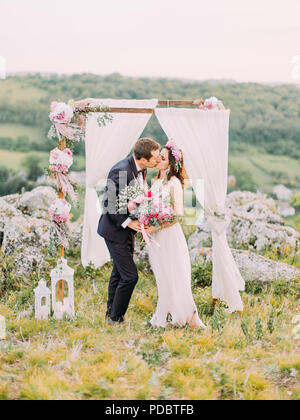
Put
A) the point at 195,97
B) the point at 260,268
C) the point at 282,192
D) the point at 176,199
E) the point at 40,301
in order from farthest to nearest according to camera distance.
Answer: the point at 195,97 → the point at 282,192 → the point at 260,268 → the point at 40,301 → the point at 176,199

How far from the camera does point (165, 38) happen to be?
688 inches

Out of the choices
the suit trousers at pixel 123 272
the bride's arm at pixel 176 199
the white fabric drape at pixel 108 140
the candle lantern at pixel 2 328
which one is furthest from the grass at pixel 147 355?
the white fabric drape at pixel 108 140

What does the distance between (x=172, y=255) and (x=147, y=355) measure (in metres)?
1.06

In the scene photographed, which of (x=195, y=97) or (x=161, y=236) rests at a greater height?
(x=195, y=97)

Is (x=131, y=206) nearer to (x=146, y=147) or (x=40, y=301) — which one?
(x=146, y=147)

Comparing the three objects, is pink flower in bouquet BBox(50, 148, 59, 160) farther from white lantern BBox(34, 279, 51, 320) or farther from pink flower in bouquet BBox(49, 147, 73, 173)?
white lantern BBox(34, 279, 51, 320)

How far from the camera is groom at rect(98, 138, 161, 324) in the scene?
466 centimetres

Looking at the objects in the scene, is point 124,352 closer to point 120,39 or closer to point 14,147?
point 14,147

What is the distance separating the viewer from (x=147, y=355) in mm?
4285

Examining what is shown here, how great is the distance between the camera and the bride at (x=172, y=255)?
184 inches

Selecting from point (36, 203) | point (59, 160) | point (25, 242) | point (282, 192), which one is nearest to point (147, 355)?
point (59, 160)

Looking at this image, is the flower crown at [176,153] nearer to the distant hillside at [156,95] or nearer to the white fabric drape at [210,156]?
the white fabric drape at [210,156]

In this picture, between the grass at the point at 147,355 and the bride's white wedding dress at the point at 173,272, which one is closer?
the grass at the point at 147,355

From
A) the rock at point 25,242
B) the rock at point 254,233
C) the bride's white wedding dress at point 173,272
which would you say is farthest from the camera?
the rock at point 254,233
